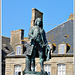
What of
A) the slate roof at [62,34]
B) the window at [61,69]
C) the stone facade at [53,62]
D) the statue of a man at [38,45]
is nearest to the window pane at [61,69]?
the window at [61,69]

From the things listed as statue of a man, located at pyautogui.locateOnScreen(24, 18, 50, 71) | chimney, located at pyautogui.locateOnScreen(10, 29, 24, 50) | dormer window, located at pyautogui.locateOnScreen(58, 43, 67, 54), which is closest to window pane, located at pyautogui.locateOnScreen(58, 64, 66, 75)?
dormer window, located at pyautogui.locateOnScreen(58, 43, 67, 54)

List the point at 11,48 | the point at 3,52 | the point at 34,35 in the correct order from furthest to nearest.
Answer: the point at 11,48, the point at 3,52, the point at 34,35

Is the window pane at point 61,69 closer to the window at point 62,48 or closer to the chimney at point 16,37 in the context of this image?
the window at point 62,48

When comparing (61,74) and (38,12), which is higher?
(38,12)

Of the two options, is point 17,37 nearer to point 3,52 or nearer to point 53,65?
point 3,52

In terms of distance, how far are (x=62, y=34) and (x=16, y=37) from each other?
971 centimetres

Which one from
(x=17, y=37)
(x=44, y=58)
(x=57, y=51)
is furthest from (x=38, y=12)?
(x=44, y=58)

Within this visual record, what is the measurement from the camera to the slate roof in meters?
31.3

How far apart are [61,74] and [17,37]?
11929 mm

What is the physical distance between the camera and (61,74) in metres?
29.8

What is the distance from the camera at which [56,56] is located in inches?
1185

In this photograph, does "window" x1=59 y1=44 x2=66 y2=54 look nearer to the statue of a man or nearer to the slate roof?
the slate roof

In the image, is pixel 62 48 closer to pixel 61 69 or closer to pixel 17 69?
pixel 61 69

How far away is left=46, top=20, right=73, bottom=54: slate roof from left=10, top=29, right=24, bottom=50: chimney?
6.97 m
